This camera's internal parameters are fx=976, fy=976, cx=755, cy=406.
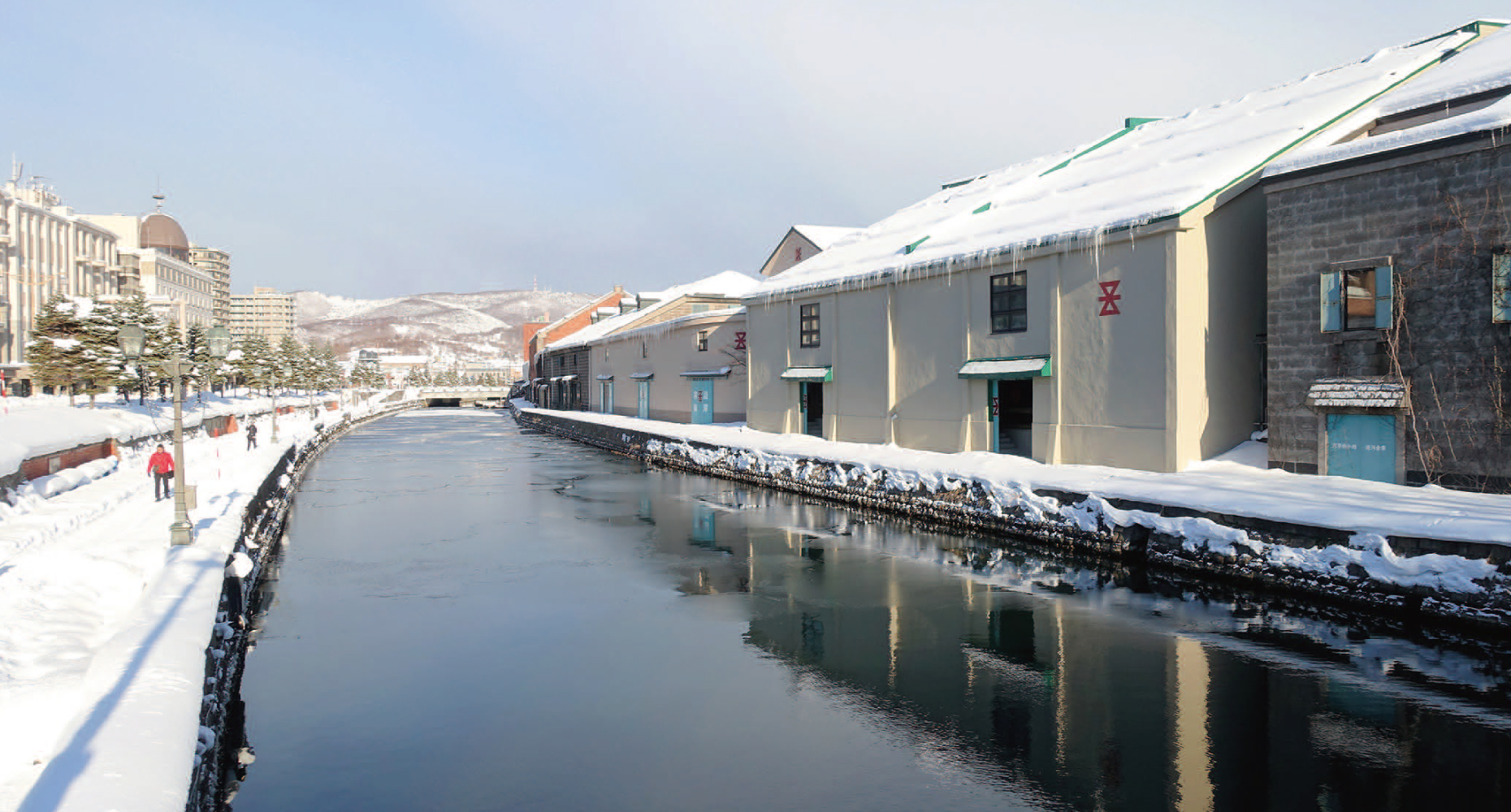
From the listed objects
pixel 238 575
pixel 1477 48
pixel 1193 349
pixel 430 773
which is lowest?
pixel 430 773

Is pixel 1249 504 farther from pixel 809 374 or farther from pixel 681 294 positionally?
pixel 681 294

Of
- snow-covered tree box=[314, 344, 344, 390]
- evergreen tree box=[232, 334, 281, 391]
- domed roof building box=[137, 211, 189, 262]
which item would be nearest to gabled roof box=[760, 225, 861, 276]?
evergreen tree box=[232, 334, 281, 391]

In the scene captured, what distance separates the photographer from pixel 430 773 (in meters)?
9.01

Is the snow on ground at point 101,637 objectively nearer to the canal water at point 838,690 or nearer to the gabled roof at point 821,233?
the canal water at point 838,690

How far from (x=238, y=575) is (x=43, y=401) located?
45.6 m

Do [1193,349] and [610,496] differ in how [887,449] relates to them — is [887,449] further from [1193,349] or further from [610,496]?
[1193,349]

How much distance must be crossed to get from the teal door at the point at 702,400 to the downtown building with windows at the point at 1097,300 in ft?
46.0

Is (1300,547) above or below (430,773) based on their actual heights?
above

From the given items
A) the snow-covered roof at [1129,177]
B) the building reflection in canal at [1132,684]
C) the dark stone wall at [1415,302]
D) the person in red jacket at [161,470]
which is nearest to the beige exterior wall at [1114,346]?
the snow-covered roof at [1129,177]

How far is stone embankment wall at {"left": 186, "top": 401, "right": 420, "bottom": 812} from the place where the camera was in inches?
330

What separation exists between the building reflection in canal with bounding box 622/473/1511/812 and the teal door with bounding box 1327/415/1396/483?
16.9 ft

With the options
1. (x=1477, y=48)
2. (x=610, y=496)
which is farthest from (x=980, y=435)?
(x=1477, y=48)

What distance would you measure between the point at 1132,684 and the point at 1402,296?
11225 mm

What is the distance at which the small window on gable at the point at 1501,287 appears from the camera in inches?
644
